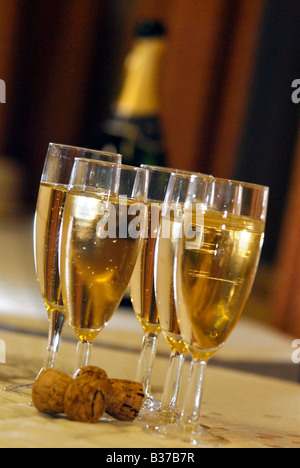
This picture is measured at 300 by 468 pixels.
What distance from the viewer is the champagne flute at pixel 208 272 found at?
62 centimetres

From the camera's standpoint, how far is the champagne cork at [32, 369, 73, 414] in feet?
1.99

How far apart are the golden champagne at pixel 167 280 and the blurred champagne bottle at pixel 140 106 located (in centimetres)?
85

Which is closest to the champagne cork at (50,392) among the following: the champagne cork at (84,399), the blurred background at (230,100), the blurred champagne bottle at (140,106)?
the champagne cork at (84,399)

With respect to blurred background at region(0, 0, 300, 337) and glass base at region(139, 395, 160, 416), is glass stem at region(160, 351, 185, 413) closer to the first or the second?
glass base at region(139, 395, 160, 416)

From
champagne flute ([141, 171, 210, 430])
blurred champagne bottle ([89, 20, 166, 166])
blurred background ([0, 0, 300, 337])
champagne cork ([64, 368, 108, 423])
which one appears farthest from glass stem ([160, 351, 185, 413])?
A: blurred background ([0, 0, 300, 337])

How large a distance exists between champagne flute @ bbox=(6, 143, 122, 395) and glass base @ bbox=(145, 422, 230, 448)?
171 millimetres

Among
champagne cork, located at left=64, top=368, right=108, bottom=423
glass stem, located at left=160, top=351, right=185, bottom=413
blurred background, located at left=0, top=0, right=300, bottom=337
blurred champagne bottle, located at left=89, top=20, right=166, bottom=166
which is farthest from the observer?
blurred background, located at left=0, top=0, right=300, bottom=337

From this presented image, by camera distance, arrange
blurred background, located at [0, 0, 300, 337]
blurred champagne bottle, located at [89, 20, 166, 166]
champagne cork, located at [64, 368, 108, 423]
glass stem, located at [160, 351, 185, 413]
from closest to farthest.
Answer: champagne cork, located at [64, 368, 108, 423] → glass stem, located at [160, 351, 185, 413] → blurred champagne bottle, located at [89, 20, 166, 166] → blurred background, located at [0, 0, 300, 337]

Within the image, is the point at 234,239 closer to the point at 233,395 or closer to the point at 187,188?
the point at 187,188

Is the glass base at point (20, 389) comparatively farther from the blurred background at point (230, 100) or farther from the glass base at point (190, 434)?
the blurred background at point (230, 100)

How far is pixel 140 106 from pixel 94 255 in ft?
3.29

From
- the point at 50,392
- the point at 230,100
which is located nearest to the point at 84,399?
the point at 50,392

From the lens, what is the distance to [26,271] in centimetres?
189
